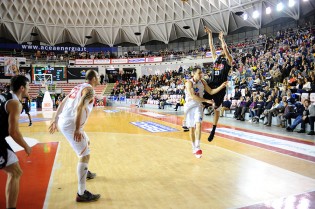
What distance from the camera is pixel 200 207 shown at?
3.12m

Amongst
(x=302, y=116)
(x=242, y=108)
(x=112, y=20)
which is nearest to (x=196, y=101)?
(x=302, y=116)

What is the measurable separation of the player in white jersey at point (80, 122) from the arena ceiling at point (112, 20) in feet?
105

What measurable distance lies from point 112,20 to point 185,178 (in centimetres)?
3881

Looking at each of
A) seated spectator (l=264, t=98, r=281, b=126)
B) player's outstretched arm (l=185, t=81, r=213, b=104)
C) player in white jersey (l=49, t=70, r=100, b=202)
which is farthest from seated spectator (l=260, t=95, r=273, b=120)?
player in white jersey (l=49, t=70, r=100, b=202)

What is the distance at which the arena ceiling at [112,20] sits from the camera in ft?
114

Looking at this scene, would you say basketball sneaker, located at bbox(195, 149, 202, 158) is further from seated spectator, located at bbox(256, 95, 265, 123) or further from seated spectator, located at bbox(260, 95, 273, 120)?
seated spectator, located at bbox(256, 95, 265, 123)

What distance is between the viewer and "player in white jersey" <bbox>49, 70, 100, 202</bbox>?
10.8 ft

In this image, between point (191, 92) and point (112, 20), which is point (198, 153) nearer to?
point (191, 92)

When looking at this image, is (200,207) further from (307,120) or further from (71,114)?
(307,120)

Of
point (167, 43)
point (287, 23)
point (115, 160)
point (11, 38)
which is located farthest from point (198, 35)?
point (115, 160)

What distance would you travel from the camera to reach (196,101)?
5.78 meters

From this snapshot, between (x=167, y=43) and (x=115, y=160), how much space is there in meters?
36.4

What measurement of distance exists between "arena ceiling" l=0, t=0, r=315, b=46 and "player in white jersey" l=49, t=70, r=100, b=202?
31.9m

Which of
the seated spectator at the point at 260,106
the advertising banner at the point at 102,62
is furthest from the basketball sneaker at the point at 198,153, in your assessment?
the advertising banner at the point at 102,62
